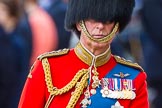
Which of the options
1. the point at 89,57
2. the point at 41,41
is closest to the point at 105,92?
the point at 89,57

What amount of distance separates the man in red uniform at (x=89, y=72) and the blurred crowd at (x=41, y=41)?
101 inches

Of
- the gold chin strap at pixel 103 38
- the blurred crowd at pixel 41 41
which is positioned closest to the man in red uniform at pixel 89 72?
the gold chin strap at pixel 103 38

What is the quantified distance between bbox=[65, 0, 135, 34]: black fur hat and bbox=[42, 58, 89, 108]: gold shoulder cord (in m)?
0.30

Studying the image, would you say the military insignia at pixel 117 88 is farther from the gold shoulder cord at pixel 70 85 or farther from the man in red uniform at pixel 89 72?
the gold shoulder cord at pixel 70 85

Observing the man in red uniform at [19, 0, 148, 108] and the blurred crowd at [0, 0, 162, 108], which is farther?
the blurred crowd at [0, 0, 162, 108]

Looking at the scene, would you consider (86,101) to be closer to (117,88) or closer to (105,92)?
(105,92)

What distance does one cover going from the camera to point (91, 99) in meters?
6.43

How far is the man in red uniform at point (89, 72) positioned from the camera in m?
6.40

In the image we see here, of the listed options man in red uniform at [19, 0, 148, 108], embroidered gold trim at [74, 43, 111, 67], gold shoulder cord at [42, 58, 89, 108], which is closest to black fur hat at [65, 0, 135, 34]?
man in red uniform at [19, 0, 148, 108]

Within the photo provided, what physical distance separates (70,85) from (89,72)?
0.16 meters

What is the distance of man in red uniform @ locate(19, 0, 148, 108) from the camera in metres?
6.40

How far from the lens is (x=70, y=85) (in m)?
6.45

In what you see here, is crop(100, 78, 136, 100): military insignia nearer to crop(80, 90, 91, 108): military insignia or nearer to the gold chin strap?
crop(80, 90, 91, 108): military insignia

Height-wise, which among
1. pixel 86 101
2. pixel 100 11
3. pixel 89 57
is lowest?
pixel 86 101
